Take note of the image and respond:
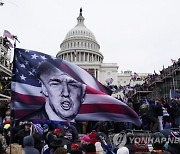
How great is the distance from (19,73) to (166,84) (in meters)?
29.1

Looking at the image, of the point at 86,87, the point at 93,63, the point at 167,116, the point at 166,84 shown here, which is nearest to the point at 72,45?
the point at 93,63

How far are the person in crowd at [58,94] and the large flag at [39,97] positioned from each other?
0.24ft

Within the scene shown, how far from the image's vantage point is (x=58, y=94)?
5117 mm

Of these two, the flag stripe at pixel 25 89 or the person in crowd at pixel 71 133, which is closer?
the flag stripe at pixel 25 89

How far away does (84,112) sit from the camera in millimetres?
5211

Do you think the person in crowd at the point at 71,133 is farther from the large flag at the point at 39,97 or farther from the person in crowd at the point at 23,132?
the large flag at the point at 39,97

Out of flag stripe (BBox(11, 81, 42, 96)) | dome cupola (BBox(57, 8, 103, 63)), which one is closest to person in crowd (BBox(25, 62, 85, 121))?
flag stripe (BBox(11, 81, 42, 96))

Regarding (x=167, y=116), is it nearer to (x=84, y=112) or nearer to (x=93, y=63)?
(x=84, y=112)

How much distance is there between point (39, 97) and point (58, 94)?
0.31 m

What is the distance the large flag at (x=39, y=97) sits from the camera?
487cm

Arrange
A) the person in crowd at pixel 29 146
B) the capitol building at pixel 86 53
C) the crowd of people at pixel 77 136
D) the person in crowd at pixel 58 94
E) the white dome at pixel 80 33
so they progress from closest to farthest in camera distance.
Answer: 1. the person in crowd at pixel 29 146
2. the crowd of people at pixel 77 136
3. the person in crowd at pixel 58 94
4. the capitol building at pixel 86 53
5. the white dome at pixel 80 33

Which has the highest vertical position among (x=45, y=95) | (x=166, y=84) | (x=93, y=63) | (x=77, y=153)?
(x=93, y=63)

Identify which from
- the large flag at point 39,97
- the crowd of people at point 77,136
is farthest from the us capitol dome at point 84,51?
the large flag at point 39,97

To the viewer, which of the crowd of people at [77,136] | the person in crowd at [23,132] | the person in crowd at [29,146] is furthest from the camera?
the person in crowd at [23,132]
